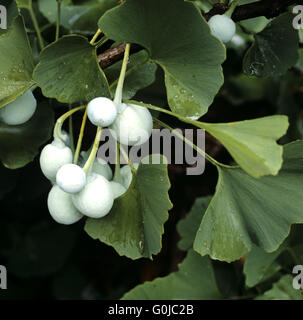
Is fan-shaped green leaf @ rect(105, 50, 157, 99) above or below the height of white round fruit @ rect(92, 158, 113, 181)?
above

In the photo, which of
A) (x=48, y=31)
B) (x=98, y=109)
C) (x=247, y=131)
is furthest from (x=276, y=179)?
(x=48, y=31)

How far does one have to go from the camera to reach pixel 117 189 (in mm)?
533

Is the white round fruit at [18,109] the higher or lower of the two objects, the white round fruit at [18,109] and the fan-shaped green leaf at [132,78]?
the higher

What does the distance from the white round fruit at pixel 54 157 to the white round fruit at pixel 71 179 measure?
0.10 ft

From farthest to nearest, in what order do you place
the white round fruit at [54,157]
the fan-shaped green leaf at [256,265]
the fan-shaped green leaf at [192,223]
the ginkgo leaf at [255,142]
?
1. the fan-shaped green leaf at [192,223]
2. the fan-shaped green leaf at [256,265]
3. the white round fruit at [54,157]
4. the ginkgo leaf at [255,142]

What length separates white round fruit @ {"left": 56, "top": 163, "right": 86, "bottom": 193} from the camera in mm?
451

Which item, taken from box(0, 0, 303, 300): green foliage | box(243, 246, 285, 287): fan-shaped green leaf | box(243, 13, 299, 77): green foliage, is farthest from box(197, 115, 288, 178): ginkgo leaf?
box(243, 246, 285, 287): fan-shaped green leaf

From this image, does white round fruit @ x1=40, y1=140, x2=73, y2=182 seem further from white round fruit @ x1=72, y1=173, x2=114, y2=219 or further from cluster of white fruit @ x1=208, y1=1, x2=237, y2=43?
cluster of white fruit @ x1=208, y1=1, x2=237, y2=43

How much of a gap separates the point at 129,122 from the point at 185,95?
0.07 m

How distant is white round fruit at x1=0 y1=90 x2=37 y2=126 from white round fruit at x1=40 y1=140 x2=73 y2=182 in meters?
0.05

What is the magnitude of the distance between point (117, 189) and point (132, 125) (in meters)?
0.10

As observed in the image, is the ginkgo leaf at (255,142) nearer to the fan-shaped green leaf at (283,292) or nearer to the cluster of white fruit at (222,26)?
the cluster of white fruit at (222,26)

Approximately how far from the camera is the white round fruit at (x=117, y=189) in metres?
0.53

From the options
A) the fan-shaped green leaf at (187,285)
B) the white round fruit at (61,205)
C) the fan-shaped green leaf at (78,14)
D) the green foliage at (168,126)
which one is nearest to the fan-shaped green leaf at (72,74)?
the green foliage at (168,126)
